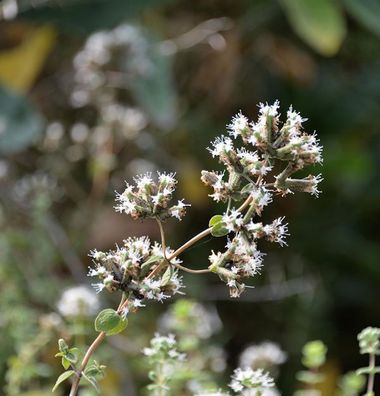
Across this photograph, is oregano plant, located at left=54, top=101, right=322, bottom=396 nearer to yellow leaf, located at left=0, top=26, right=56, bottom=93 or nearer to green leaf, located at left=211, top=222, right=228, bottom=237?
green leaf, located at left=211, top=222, right=228, bottom=237

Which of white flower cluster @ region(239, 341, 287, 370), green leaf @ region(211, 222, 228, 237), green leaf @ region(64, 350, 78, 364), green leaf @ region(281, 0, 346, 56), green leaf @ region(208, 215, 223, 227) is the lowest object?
green leaf @ region(64, 350, 78, 364)

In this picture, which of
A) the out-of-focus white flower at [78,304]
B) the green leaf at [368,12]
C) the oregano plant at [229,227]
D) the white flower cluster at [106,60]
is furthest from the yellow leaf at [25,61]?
the oregano plant at [229,227]

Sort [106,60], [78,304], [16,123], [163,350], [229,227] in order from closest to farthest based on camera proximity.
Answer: [229,227] → [163,350] → [78,304] → [16,123] → [106,60]

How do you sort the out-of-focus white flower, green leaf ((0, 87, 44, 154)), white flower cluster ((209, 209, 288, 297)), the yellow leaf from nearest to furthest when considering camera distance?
white flower cluster ((209, 209, 288, 297)) < the out-of-focus white flower < green leaf ((0, 87, 44, 154)) < the yellow leaf

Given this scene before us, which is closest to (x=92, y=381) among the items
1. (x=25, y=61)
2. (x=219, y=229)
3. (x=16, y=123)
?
(x=219, y=229)

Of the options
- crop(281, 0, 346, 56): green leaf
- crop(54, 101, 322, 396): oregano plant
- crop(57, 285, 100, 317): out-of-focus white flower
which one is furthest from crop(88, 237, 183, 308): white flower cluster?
crop(281, 0, 346, 56): green leaf

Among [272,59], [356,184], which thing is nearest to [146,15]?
[272,59]

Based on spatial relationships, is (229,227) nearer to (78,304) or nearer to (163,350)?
(163,350)
